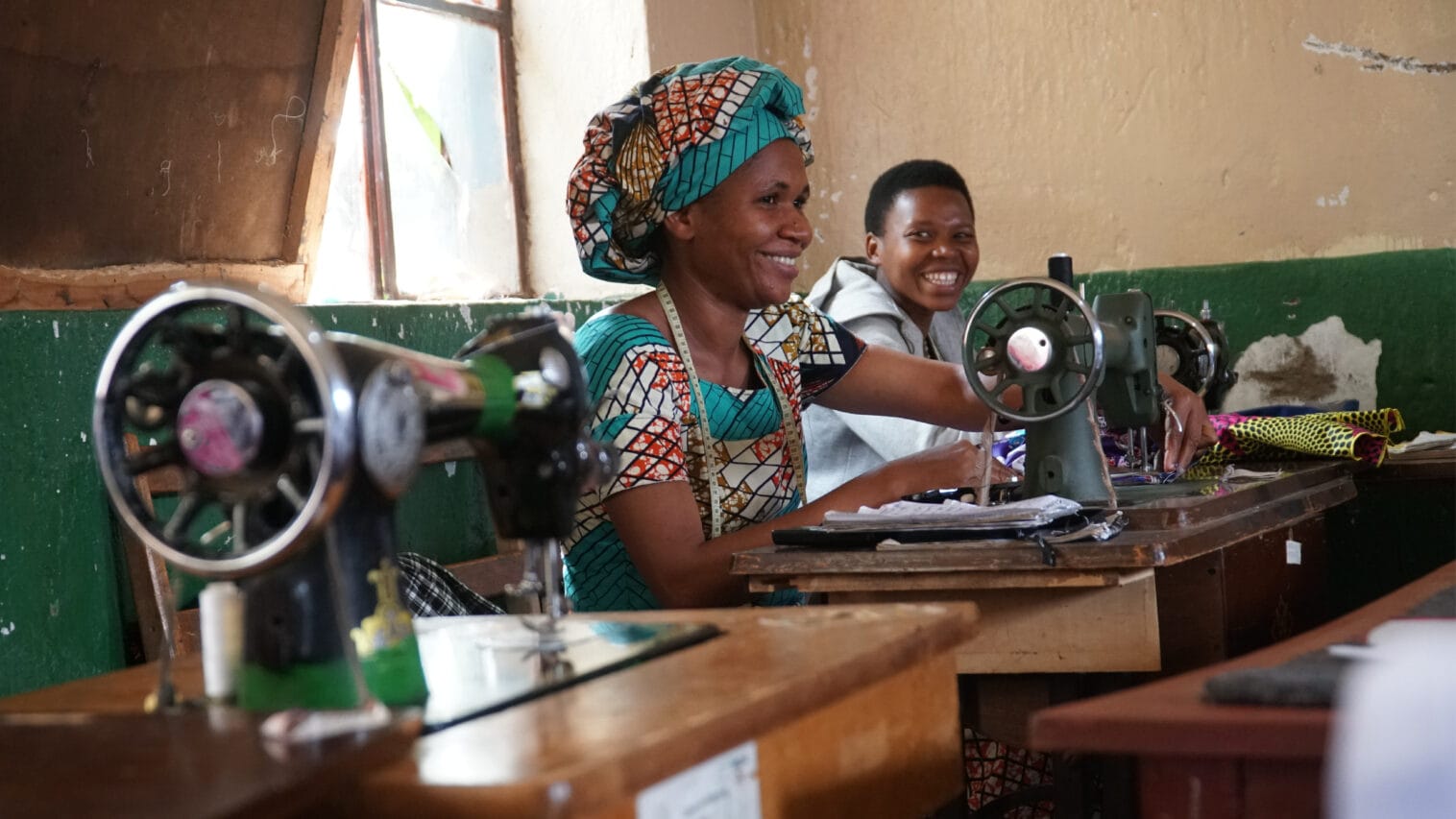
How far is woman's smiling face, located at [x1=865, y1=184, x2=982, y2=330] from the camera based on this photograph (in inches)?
163

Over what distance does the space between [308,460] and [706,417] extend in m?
1.47

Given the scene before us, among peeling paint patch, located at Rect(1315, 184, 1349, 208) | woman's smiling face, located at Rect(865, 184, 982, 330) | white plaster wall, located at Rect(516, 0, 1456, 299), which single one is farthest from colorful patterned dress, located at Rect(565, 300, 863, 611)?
peeling paint patch, located at Rect(1315, 184, 1349, 208)

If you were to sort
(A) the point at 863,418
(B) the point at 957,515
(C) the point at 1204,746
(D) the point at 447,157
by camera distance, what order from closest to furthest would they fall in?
1. (C) the point at 1204,746
2. (B) the point at 957,515
3. (A) the point at 863,418
4. (D) the point at 447,157

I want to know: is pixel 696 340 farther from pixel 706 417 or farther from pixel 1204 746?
pixel 1204 746

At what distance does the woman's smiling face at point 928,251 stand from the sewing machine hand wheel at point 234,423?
10.3 feet

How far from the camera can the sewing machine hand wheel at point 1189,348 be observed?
3322 millimetres

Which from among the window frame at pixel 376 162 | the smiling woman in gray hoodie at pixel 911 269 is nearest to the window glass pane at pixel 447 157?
the window frame at pixel 376 162

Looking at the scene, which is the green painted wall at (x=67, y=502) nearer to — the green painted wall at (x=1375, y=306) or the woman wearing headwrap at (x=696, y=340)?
the woman wearing headwrap at (x=696, y=340)

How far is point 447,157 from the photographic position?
3943mm

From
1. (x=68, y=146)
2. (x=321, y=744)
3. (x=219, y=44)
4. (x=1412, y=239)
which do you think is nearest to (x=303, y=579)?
(x=321, y=744)

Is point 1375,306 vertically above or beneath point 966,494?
above

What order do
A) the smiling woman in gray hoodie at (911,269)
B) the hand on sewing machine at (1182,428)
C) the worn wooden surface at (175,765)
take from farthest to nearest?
the smiling woman in gray hoodie at (911,269)
the hand on sewing machine at (1182,428)
the worn wooden surface at (175,765)

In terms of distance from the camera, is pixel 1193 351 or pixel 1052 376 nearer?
pixel 1052 376

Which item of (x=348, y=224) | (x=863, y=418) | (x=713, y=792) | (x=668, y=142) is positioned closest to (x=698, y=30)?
(x=348, y=224)
